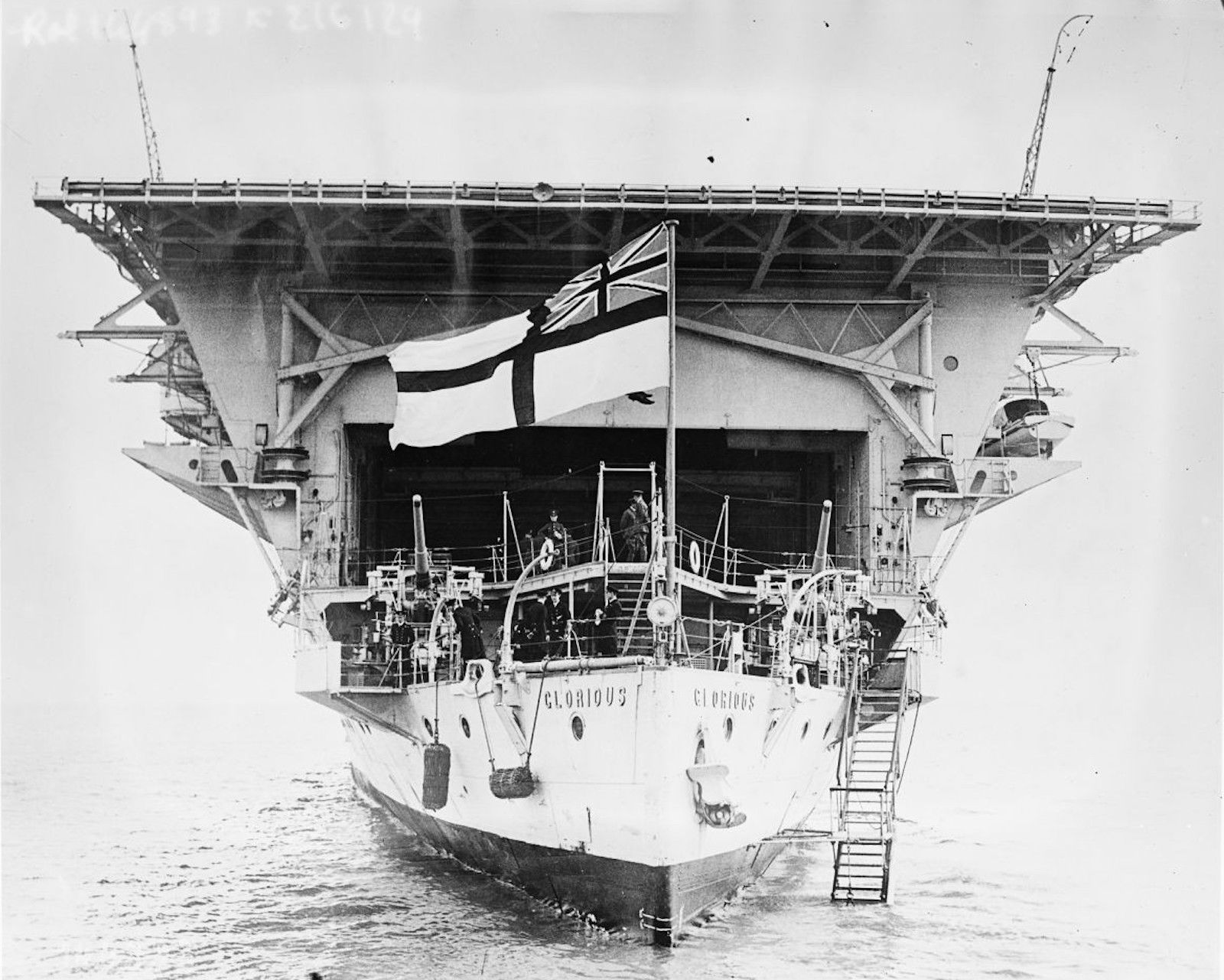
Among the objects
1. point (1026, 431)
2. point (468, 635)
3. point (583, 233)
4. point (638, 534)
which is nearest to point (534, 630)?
point (468, 635)

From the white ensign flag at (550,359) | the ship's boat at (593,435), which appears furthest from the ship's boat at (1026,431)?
the white ensign flag at (550,359)

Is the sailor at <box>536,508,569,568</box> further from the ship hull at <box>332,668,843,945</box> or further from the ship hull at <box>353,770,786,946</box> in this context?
the ship hull at <box>353,770,786,946</box>

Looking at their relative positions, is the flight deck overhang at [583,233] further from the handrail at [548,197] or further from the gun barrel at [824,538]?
the gun barrel at [824,538]

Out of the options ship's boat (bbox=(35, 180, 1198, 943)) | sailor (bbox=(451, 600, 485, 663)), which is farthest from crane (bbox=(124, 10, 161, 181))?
sailor (bbox=(451, 600, 485, 663))

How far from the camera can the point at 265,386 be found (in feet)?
77.4

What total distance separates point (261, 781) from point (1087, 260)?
30.5m

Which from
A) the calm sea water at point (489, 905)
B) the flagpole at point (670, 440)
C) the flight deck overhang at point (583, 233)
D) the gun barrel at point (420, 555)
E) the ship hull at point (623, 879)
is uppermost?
the flight deck overhang at point (583, 233)

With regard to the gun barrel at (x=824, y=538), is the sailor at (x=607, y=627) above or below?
below

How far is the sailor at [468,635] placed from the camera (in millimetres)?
20312

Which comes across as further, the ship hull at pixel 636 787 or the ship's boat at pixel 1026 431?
the ship's boat at pixel 1026 431

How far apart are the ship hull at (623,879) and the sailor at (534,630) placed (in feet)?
8.82

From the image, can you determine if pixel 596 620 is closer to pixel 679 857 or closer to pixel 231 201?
pixel 679 857

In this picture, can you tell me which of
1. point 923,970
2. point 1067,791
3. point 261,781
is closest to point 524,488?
point 923,970

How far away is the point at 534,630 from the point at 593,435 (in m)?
5.76
